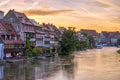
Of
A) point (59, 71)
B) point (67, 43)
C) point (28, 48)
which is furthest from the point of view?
point (67, 43)

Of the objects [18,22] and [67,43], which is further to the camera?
[67,43]

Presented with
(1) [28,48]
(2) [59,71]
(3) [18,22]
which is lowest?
(2) [59,71]

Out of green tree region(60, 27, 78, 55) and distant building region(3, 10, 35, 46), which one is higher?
distant building region(3, 10, 35, 46)

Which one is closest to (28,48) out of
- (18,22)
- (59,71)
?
(18,22)

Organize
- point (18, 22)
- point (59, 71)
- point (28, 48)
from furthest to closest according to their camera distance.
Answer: point (18, 22) → point (28, 48) → point (59, 71)

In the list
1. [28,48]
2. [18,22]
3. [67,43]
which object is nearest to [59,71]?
[28,48]

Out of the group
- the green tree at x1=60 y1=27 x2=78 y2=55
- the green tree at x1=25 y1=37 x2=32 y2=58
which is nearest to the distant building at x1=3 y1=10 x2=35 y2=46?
the green tree at x1=25 y1=37 x2=32 y2=58

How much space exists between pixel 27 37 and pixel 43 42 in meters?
15.7

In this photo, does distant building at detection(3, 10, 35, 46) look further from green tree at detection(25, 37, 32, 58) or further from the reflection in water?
the reflection in water

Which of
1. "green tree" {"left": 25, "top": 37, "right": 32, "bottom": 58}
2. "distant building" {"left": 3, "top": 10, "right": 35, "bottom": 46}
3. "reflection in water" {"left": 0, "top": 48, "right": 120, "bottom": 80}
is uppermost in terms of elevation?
"distant building" {"left": 3, "top": 10, "right": 35, "bottom": 46}

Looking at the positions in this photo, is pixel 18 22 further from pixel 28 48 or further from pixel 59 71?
pixel 59 71

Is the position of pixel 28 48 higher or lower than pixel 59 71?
higher

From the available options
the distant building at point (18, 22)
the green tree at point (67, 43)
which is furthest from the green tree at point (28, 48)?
the green tree at point (67, 43)

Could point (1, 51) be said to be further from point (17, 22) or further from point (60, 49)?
point (60, 49)
